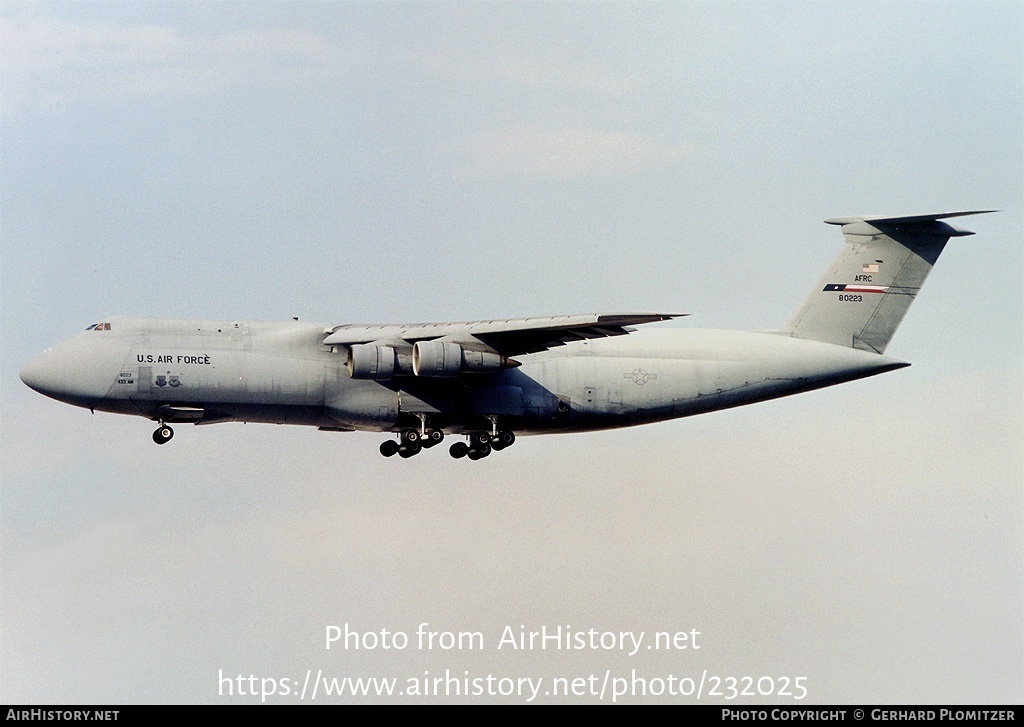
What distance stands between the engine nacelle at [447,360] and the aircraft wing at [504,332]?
0.30m

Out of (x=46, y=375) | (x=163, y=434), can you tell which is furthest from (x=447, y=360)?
(x=46, y=375)

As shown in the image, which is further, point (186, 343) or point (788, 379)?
point (788, 379)

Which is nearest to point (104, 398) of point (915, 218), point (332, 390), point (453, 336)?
point (332, 390)

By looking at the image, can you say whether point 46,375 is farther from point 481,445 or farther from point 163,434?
point 481,445

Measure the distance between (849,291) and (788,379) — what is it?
2.40m

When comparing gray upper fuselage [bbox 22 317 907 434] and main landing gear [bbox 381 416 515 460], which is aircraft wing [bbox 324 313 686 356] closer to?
gray upper fuselage [bbox 22 317 907 434]

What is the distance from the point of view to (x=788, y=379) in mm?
34000

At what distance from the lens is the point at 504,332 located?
31172 mm

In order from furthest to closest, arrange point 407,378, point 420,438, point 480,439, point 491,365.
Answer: point 480,439 → point 420,438 → point 407,378 → point 491,365

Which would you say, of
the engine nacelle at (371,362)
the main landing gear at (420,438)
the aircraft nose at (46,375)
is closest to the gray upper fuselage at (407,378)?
the aircraft nose at (46,375)

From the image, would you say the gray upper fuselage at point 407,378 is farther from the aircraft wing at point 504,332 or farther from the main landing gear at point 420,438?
the aircraft wing at point 504,332

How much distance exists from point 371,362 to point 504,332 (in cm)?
245
